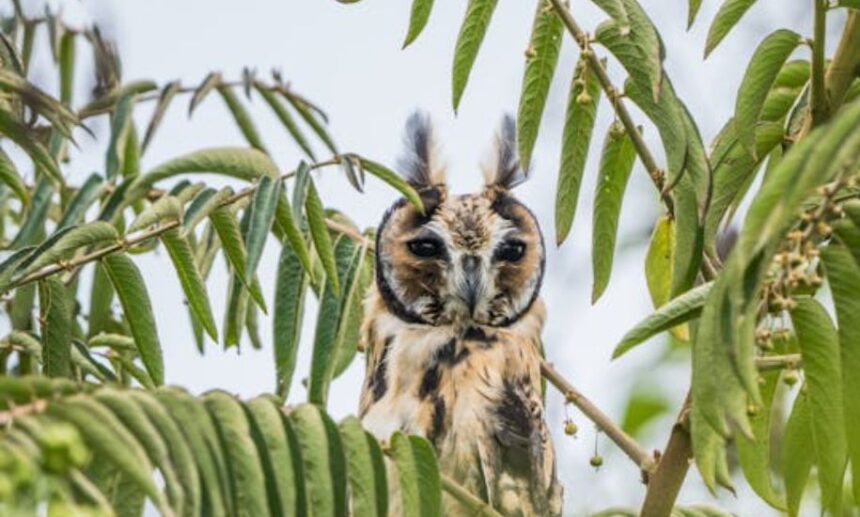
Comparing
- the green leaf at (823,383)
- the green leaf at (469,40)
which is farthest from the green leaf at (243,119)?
the green leaf at (823,383)

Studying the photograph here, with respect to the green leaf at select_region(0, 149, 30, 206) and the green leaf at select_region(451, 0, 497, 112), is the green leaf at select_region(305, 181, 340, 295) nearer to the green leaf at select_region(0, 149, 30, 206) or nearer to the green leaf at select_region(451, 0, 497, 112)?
the green leaf at select_region(451, 0, 497, 112)

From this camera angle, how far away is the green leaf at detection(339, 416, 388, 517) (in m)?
2.03

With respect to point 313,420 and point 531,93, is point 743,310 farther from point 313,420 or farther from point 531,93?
point 531,93

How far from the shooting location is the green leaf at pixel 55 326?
246 centimetres

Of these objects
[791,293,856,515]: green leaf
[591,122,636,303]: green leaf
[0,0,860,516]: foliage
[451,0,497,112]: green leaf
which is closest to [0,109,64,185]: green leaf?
[0,0,860,516]: foliage

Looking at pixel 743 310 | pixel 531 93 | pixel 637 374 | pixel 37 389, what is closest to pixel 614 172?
pixel 531 93

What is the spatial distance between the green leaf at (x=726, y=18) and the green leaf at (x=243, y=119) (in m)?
0.98

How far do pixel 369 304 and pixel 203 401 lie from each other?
248 centimetres

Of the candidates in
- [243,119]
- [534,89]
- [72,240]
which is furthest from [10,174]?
[534,89]

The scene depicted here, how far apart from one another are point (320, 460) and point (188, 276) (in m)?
0.62

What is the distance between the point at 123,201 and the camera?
8.44 feet

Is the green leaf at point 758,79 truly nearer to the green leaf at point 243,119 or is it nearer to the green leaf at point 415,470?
the green leaf at point 415,470

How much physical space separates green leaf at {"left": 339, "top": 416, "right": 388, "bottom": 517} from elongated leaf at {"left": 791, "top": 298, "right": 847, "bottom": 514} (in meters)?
0.57

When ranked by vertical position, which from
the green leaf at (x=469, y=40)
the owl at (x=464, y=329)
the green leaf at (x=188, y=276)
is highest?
the green leaf at (x=469, y=40)
